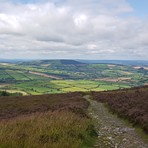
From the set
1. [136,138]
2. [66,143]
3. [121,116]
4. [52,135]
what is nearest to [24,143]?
[66,143]

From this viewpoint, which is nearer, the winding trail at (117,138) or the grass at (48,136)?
the grass at (48,136)

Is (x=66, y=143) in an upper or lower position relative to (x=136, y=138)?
upper

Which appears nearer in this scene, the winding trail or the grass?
the grass

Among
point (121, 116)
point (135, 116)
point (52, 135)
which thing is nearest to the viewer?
point (52, 135)

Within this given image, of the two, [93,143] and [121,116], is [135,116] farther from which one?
[93,143]

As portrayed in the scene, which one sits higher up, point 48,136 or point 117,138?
point 48,136

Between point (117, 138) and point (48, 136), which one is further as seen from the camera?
point (117, 138)

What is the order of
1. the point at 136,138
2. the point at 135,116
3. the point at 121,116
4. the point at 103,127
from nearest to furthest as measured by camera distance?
the point at 136,138 < the point at 103,127 < the point at 135,116 < the point at 121,116

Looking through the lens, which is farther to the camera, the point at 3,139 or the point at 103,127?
the point at 103,127

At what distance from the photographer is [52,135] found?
11305 millimetres

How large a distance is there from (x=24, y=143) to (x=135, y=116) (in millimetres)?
11825

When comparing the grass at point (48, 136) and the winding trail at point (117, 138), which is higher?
the grass at point (48, 136)

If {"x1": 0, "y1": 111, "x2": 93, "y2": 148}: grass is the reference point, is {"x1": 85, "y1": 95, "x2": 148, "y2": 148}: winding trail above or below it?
below

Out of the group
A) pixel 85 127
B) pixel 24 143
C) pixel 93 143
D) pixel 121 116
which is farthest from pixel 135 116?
pixel 24 143
